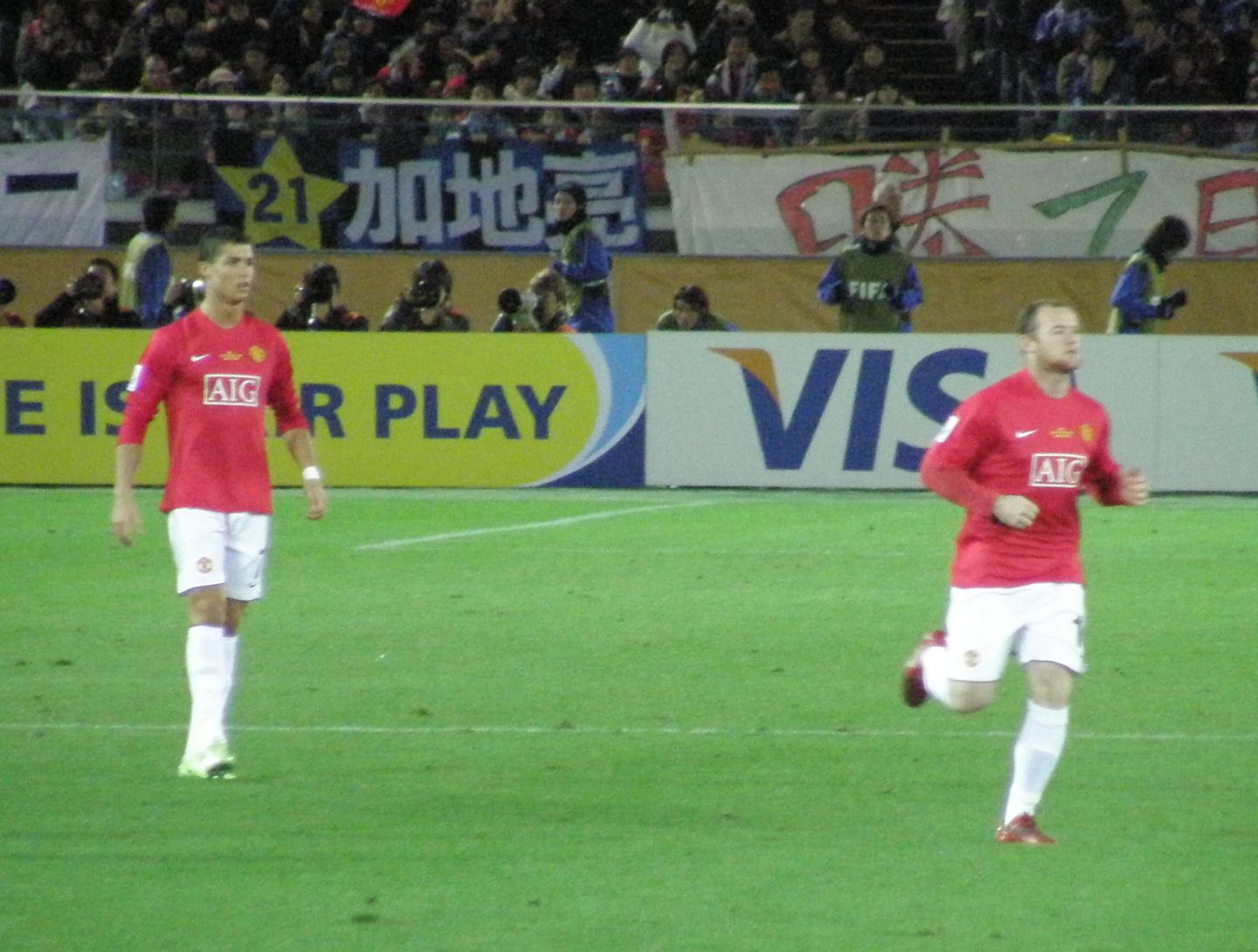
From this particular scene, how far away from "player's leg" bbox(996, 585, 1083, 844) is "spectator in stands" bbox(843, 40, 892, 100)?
16990 millimetres

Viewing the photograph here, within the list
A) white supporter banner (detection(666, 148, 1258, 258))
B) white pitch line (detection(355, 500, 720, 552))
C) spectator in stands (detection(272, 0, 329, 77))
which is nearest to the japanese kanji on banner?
white supporter banner (detection(666, 148, 1258, 258))

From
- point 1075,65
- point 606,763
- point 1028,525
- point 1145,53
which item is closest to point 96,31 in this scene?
point 1075,65

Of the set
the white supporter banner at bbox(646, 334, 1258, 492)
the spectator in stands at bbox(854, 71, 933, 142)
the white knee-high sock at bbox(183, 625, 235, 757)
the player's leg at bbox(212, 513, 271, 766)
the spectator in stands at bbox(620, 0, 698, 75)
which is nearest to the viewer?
the white knee-high sock at bbox(183, 625, 235, 757)

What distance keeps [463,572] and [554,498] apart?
A: 3.76 metres

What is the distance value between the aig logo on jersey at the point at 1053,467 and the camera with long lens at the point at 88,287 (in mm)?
12350

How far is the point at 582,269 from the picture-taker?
17.9 meters

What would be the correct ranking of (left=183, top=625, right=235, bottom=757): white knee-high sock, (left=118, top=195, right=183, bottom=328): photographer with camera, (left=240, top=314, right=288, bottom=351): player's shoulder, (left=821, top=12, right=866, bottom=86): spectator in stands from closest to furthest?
(left=183, top=625, right=235, bottom=757): white knee-high sock, (left=240, top=314, right=288, bottom=351): player's shoulder, (left=118, top=195, right=183, bottom=328): photographer with camera, (left=821, top=12, right=866, bottom=86): spectator in stands

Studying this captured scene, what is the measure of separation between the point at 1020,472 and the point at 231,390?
2.62 metres

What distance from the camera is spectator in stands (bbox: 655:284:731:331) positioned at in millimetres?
17156

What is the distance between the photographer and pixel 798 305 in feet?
67.3

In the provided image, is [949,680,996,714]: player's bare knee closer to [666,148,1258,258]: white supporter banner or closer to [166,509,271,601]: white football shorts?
[166,509,271,601]: white football shorts

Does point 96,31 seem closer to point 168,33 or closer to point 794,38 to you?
point 168,33

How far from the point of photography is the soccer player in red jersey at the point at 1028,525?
6285 millimetres

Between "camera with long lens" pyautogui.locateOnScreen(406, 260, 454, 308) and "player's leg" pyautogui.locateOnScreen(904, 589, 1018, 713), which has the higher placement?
"camera with long lens" pyautogui.locateOnScreen(406, 260, 454, 308)
